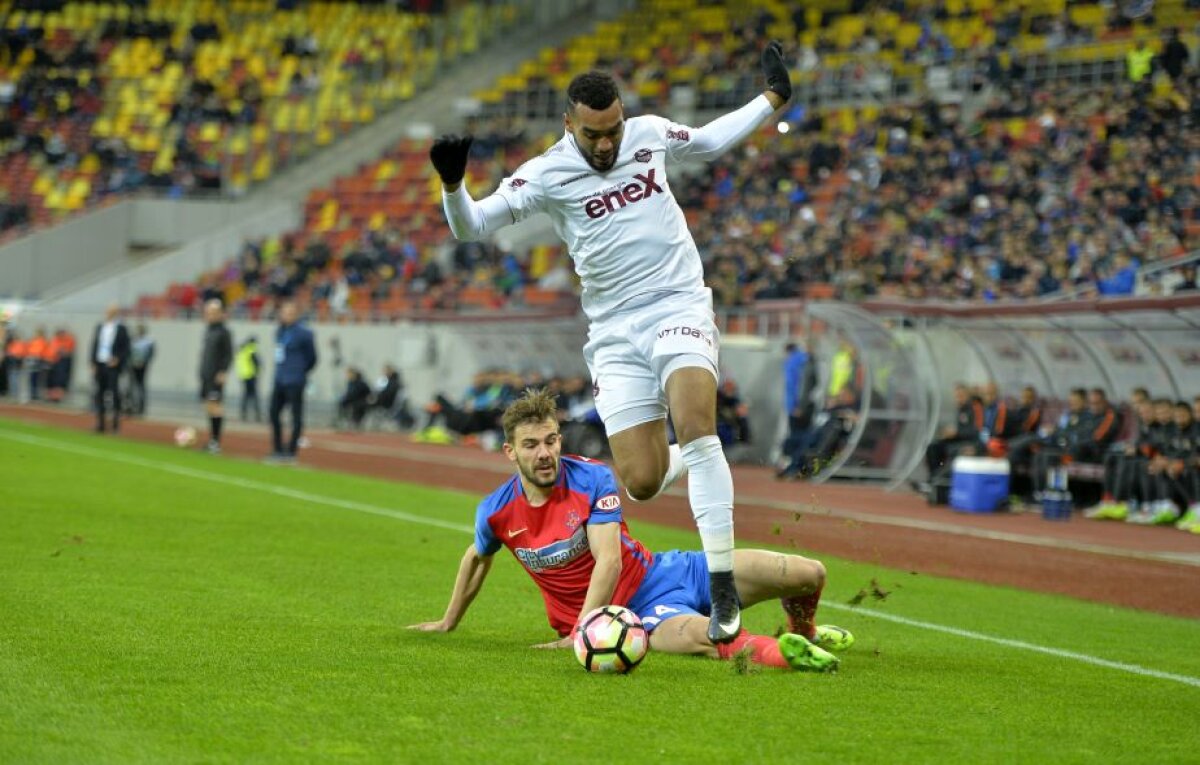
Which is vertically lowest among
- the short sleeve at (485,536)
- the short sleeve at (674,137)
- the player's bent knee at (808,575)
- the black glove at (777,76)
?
the player's bent knee at (808,575)

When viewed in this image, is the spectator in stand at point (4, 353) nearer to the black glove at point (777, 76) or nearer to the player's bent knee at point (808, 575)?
the black glove at point (777, 76)

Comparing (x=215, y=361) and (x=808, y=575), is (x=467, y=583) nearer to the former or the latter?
(x=808, y=575)

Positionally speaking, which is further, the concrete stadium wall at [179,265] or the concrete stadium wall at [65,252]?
the concrete stadium wall at [65,252]

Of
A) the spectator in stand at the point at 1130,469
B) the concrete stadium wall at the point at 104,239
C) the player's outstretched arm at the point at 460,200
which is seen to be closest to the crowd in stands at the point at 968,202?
the spectator in stand at the point at 1130,469

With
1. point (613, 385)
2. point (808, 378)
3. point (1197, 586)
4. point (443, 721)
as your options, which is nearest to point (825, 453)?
point (808, 378)

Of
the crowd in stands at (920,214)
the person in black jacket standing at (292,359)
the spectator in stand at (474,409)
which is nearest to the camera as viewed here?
the person in black jacket standing at (292,359)

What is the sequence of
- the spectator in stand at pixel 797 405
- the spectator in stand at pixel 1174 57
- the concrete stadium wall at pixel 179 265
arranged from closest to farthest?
the spectator in stand at pixel 797 405 < the spectator in stand at pixel 1174 57 < the concrete stadium wall at pixel 179 265

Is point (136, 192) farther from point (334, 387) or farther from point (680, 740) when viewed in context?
point (680, 740)

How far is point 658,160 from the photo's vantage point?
24.8ft

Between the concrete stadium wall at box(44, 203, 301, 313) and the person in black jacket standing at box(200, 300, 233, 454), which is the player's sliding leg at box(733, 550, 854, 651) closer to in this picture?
the person in black jacket standing at box(200, 300, 233, 454)

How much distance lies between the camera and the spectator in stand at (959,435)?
19969 millimetres

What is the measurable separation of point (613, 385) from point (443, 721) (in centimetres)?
248

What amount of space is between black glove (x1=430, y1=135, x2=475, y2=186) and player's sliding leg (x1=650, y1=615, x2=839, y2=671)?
2.23 meters

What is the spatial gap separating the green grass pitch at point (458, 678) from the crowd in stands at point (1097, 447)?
6575 mm
